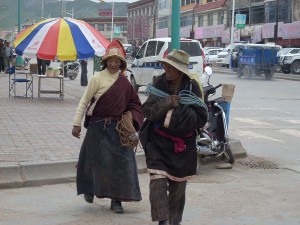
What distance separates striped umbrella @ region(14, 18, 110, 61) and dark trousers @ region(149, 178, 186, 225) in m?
9.99

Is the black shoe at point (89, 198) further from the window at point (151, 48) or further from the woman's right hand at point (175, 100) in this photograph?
the window at point (151, 48)

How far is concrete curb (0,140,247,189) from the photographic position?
26.4 ft

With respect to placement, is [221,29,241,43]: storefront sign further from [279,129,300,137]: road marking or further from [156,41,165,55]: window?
[279,129,300,137]: road marking

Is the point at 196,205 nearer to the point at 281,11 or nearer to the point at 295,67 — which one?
the point at 295,67

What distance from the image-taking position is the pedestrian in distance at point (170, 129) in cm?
560

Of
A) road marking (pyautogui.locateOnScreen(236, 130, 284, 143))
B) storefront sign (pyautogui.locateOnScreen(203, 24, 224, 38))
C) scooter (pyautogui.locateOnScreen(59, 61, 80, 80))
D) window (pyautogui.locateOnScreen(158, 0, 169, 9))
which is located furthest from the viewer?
window (pyautogui.locateOnScreen(158, 0, 169, 9))

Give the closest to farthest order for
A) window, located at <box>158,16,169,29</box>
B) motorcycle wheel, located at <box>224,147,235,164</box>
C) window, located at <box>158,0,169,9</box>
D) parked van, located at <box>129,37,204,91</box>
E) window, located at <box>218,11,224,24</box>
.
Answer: motorcycle wheel, located at <box>224,147,235,164</box>, parked van, located at <box>129,37,204,91</box>, window, located at <box>218,11,224,24</box>, window, located at <box>158,0,169,9</box>, window, located at <box>158,16,169,29</box>

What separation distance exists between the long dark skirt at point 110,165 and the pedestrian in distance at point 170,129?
33.7 inches

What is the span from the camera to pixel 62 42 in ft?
52.4

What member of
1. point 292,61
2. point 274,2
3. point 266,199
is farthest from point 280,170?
point 274,2

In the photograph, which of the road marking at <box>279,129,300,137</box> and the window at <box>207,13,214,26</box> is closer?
the road marking at <box>279,129,300,137</box>

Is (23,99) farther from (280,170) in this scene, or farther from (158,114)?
(158,114)

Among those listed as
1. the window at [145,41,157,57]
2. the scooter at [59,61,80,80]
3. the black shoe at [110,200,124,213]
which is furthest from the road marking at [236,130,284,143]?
the scooter at [59,61,80,80]

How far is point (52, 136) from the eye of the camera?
11.1 m
